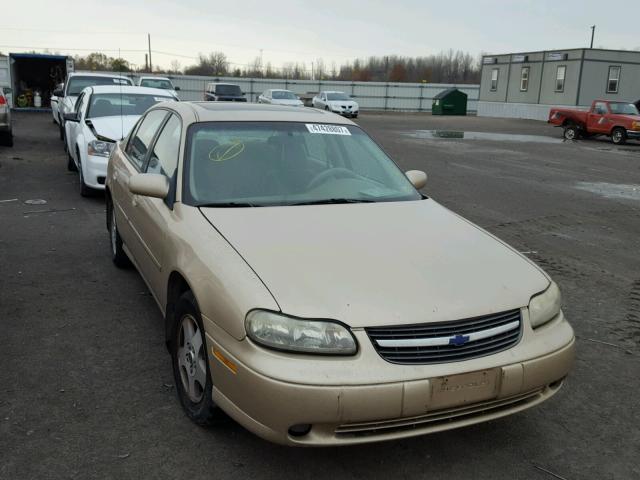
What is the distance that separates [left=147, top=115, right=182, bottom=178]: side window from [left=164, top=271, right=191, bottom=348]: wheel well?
795 mm

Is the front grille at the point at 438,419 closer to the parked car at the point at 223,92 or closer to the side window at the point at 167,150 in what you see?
the side window at the point at 167,150

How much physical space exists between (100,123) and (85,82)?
343 inches

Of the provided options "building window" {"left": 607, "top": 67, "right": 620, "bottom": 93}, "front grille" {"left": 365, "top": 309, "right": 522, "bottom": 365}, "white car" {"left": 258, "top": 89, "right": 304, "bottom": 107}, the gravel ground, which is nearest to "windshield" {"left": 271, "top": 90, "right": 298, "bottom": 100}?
"white car" {"left": 258, "top": 89, "right": 304, "bottom": 107}

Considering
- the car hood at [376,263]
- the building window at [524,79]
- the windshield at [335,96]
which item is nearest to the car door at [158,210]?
the car hood at [376,263]

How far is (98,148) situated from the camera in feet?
28.8

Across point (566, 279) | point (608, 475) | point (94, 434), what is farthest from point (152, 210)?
point (566, 279)

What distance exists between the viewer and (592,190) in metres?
11.9

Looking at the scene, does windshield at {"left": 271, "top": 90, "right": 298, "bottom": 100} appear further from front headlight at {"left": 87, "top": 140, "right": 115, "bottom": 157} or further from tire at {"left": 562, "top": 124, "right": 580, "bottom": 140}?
front headlight at {"left": 87, "top": 140, "right": 115, "bottom": 157}

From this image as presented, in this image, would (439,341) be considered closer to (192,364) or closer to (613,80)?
(192,364)

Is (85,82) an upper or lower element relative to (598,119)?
upper

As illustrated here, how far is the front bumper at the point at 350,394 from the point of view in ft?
8.22

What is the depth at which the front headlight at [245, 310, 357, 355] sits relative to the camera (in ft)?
8.50

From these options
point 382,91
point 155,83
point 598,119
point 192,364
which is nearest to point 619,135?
point 598,119

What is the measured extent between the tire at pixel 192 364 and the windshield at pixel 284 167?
0.74m
